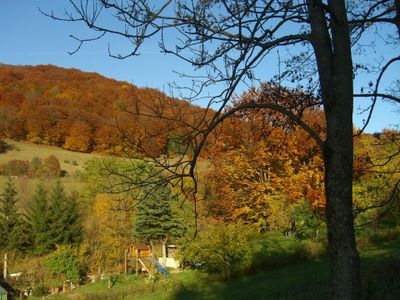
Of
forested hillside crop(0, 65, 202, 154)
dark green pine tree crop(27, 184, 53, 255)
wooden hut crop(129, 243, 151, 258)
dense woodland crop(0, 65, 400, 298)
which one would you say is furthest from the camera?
forested hillside crop(0, 65, 202, 154)

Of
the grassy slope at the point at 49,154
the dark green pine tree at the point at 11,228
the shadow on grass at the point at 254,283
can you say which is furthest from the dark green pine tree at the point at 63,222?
the shadow on grass at the point at 254,283

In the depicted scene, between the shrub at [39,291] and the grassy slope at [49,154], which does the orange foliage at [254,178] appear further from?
the grassy slope at [49,154]

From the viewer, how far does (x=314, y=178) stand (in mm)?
20125

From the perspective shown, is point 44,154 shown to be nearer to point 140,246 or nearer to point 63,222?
point 63,222

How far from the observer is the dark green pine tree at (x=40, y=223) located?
1134 inches

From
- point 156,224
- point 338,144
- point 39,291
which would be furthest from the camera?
point 156,224

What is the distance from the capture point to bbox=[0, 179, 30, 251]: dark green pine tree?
2819cm

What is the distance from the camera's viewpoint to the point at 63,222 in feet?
96.5

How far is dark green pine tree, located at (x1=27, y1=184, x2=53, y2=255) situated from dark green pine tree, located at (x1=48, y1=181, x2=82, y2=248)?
10.7 inches

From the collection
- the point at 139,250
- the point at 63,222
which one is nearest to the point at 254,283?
the point at 139,250

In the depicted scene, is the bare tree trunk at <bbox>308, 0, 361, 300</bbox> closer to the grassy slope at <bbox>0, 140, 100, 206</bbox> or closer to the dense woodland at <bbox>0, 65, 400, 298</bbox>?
the dense woodland at <bbox>0, 65, 400, 298</bbox>

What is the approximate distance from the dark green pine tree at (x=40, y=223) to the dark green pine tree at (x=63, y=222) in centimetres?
27

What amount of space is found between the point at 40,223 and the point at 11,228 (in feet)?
6.44

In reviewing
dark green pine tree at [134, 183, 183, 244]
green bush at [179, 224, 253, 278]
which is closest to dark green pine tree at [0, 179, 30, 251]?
dark green pine tree at [134, 183, 183, 244]
